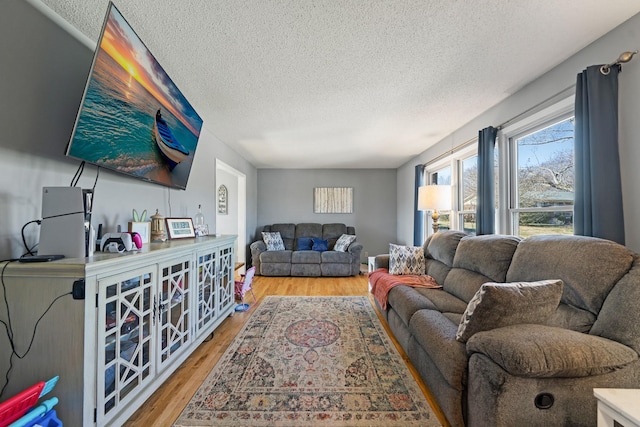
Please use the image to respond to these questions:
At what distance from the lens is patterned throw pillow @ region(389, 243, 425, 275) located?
110 inches

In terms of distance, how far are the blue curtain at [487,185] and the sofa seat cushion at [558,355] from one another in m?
1.59

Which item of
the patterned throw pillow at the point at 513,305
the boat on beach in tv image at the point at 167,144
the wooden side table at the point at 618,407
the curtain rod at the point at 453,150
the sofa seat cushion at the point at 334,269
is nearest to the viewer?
the wooden side table at the point at 618,407

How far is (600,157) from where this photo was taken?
1.50m

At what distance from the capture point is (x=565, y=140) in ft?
6.50

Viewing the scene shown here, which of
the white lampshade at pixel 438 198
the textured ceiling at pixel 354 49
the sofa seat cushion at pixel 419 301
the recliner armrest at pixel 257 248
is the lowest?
the sofa seat cushion at pixel 419 301

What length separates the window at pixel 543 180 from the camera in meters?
1.97

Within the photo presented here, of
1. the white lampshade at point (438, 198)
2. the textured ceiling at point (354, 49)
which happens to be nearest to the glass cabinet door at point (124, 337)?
the textured ceiling at point (354, 49)

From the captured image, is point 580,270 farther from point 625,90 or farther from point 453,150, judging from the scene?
point 453,150

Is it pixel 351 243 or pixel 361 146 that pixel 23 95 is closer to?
pixel 361 146

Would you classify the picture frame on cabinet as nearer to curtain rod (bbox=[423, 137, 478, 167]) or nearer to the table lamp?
the table lamp

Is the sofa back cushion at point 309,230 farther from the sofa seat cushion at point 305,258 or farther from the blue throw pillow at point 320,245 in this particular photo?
the sofa seat cushion at point 305,258

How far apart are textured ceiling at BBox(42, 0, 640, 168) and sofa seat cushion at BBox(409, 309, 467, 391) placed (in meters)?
1.86

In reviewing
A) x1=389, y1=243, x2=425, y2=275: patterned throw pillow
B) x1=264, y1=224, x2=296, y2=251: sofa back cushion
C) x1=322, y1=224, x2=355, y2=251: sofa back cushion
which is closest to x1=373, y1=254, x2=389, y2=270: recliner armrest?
x1=389, y1=243, x2=425, y2=275: patterned throw pillow

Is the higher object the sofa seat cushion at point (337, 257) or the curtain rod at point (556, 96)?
the curtain rod at point (556, 96)
